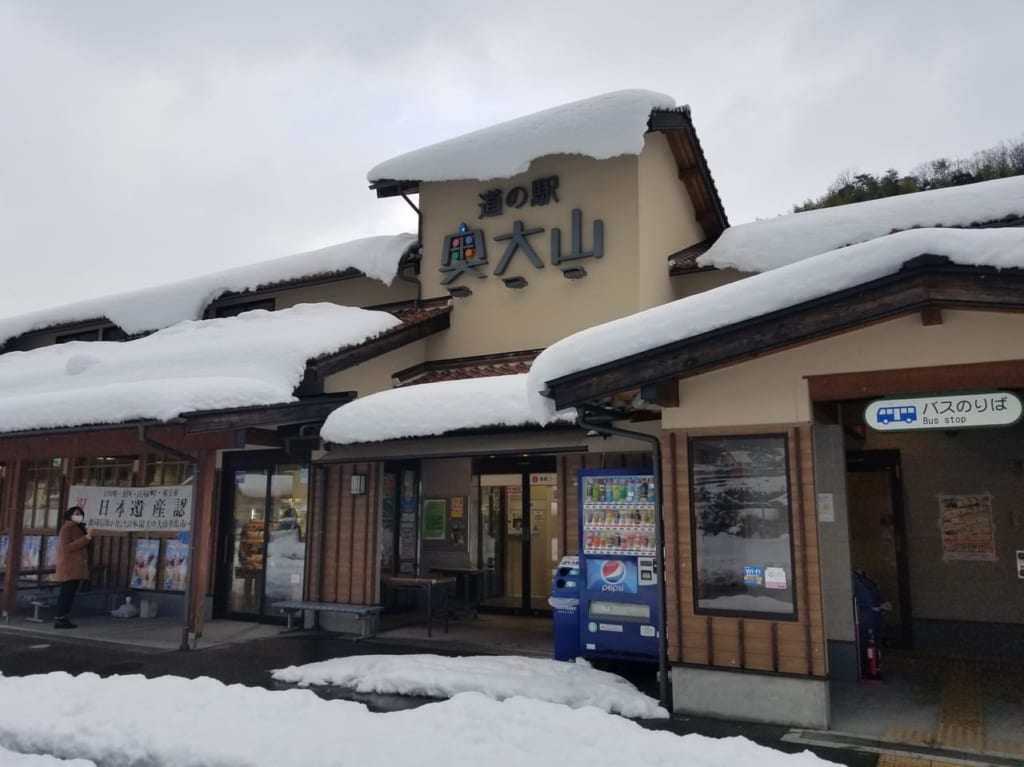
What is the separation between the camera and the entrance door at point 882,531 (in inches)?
337

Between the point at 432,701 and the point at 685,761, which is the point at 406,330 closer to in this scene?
the point at 432,701

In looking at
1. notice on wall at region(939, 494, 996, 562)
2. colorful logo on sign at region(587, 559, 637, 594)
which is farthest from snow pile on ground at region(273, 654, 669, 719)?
notice on wall at region(939, 494, 996, 562)

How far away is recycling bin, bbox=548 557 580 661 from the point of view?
762 centimetres

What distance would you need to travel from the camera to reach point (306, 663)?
8094mm

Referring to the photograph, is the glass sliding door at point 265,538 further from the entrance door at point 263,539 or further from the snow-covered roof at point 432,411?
the snow-covered roof at point 432,411

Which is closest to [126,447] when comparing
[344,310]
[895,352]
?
[344,310]

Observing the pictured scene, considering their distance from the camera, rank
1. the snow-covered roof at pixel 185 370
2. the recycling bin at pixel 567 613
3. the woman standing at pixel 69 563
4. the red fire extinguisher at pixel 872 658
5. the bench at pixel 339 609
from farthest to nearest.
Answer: the woman standing at pixel 69 563
the bench at pixel 339 609
the snow-covered roof at pixel 185 370
the recycling bin at pixel 567 613
the red fire extinguisher at pixel 872 658

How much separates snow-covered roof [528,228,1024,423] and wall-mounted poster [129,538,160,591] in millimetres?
8867

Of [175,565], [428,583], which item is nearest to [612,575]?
[428,583]

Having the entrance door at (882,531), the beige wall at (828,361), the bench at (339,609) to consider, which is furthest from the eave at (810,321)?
the bench at (339,609)

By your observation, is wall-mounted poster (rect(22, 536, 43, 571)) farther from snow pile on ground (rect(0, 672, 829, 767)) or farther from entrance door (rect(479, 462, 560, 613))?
entrance door (rect(479, 462, 560, 613))

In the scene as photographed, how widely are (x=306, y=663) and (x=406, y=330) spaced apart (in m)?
4.92

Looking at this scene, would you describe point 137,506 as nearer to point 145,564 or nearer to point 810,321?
point 145,564

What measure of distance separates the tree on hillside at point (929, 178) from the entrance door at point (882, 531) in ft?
77.6
